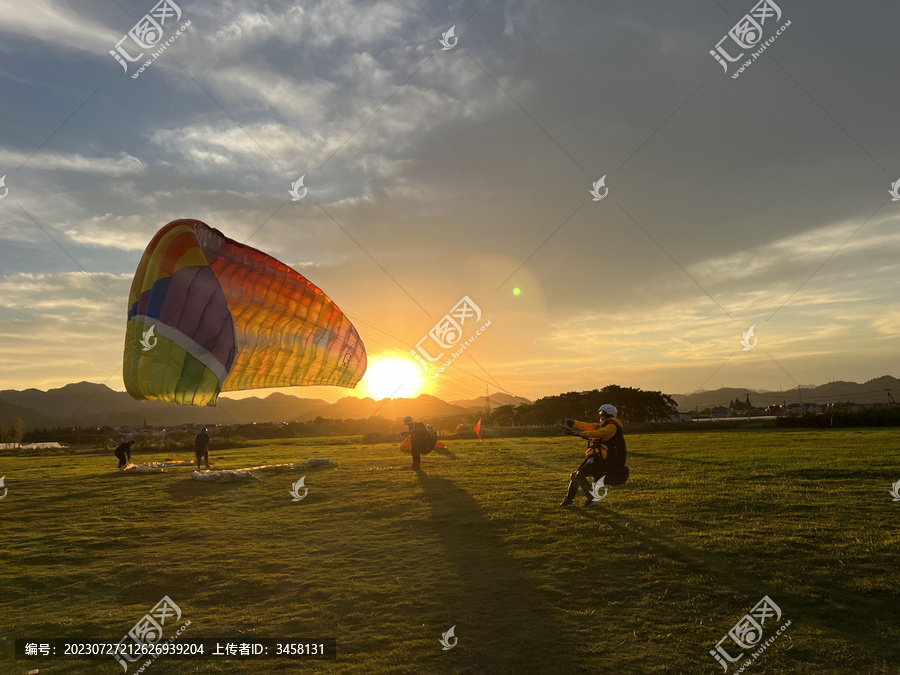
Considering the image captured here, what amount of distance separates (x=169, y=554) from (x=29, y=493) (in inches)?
455

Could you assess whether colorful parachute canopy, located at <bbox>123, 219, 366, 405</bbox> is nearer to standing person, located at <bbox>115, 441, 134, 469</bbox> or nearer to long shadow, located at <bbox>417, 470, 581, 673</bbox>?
standing person, located at <bbox>115, 441, 134, 469</bbox>

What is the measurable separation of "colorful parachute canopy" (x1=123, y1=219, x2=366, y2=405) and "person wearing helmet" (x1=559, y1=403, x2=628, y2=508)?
12.7m

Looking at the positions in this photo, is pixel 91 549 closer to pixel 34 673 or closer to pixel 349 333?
pixel 34 673

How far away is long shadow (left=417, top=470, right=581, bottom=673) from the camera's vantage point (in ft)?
20.2

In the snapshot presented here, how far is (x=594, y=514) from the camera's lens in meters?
12.1

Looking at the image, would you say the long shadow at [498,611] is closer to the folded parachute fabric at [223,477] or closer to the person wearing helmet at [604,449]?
the person wearing helmet at [604,449]

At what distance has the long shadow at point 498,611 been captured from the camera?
6172mm

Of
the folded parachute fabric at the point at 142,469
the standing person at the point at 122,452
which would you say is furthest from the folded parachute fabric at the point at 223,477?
the standing person at the point at 122,452

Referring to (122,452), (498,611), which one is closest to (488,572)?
(498,611)

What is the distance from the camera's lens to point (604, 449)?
41.1ft

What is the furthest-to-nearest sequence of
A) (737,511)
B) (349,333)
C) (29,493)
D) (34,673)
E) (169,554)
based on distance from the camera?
(349,333)
(29,493)
(737,511)
(169,554)
(34,673)

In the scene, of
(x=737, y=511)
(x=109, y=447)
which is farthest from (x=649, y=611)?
(x=109, y=447)

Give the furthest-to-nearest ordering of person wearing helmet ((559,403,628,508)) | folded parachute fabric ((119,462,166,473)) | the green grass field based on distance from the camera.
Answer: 1. folded parachute fabric ((119,462,166,473))
2. person wearing helmet ((559,403,628,508))
3. the green grass field

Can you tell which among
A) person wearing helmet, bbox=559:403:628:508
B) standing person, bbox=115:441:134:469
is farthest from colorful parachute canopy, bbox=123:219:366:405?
person wearing helmet, bbox=559:403:628:508
